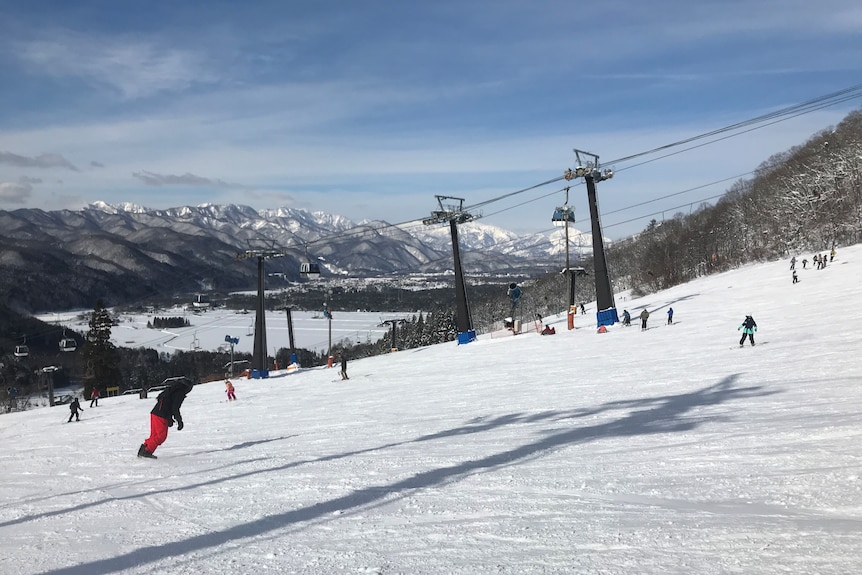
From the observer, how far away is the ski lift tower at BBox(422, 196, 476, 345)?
1567 inches

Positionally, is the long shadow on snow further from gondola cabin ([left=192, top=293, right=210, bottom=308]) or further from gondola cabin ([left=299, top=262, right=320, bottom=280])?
gondola cabin ([left=192, top=293, right=210, bottom=308])

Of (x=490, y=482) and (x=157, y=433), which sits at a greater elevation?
(x=157, y=433)

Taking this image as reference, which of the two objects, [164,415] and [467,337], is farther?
[467,337]

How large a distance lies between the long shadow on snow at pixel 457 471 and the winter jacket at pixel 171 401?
5.91 meters

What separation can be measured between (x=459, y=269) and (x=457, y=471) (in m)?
32.0

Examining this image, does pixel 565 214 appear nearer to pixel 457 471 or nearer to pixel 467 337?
pixel 467 337

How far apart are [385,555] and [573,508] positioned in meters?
2.28

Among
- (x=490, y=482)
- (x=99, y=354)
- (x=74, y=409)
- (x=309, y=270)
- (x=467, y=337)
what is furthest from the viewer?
(x=99, y=354)

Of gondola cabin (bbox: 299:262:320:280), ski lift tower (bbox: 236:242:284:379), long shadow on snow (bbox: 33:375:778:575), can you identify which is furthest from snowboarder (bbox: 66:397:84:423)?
gondola cabin (bbox: 299:262:320:280)

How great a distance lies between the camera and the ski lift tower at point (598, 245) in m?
36.8

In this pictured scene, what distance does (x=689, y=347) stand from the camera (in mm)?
24500

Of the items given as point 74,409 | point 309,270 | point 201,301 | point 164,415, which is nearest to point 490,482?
point 164,415

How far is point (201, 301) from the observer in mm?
60031

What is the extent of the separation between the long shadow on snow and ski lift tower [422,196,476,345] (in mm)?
24222
